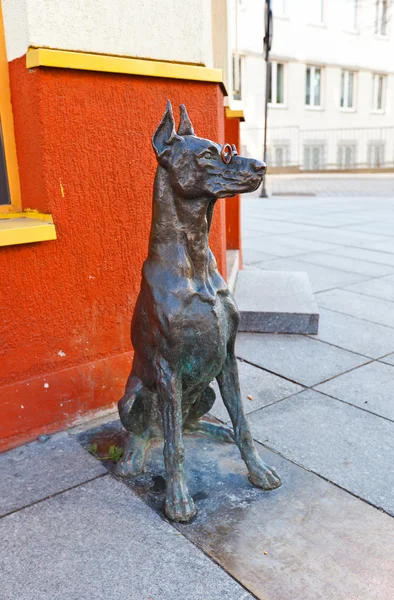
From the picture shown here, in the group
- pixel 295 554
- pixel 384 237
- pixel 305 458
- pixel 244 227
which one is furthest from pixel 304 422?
pixel 244 227

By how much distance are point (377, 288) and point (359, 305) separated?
2.63 feet

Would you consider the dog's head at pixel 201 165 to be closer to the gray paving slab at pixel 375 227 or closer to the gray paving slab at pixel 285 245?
the gray paving slab at pixel 285 245

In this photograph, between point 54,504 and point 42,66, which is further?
point 42,66

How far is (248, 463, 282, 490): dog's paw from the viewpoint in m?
2.77

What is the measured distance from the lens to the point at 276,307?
16.9 feet

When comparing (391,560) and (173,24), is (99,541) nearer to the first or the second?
(391,560)

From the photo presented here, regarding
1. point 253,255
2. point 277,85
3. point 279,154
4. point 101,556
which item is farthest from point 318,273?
point 277,85

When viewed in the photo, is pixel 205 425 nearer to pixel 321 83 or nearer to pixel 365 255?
pixel 365 255

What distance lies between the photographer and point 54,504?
2.70m

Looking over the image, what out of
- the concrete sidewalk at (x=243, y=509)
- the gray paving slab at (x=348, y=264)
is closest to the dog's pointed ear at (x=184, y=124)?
the concrete sidewalk at (x=243, y=509)

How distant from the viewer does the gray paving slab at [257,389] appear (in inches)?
145

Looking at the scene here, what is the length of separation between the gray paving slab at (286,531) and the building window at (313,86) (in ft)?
106

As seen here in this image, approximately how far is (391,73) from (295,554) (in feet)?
127

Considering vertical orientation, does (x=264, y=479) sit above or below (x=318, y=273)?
below
